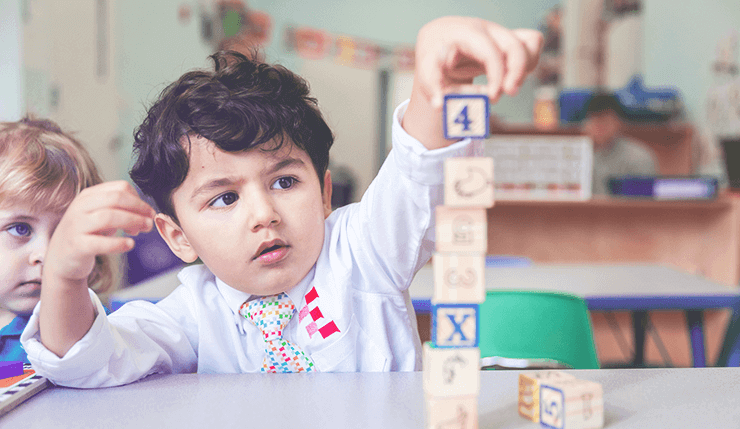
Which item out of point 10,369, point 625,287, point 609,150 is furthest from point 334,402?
point 609,150

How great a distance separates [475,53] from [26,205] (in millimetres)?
522

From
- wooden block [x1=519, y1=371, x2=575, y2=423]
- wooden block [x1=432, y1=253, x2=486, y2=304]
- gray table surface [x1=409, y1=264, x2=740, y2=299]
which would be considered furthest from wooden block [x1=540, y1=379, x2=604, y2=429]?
gray table surface [x1=409, y1=264, x2=740, y2=299]

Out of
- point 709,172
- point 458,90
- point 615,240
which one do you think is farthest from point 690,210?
point 458,90

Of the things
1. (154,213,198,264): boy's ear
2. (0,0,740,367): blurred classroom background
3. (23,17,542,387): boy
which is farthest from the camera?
(0,0,740,367): blurred classroom background

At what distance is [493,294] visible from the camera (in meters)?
1.17

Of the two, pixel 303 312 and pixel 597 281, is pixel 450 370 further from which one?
pixel 597 281

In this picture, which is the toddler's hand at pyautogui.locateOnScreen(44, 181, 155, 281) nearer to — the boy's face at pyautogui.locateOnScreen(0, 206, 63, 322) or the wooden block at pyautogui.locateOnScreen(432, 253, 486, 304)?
the boy's face at pyautogui.locateOnScreen(0, 206, 63, 322)

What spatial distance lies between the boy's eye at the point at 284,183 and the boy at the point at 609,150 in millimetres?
3425

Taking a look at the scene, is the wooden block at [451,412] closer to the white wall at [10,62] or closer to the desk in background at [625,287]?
the white wall at [10,62]

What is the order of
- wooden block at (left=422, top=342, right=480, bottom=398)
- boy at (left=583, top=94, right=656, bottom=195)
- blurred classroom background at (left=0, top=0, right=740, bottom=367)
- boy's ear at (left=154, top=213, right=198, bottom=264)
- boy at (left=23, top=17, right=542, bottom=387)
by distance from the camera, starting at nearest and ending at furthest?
1. wooden block at (left=422, top=342, right=480, bottom=398)
2. boy at (left=23, top=17, right=542, bottom=387)
3. boy's ear at (left=154, top=213, right=198, bottom=264)
4. blurred classroom background at (left=0, top=0, right=740, bottom=367)
5. boy at (left=583, top=94, right=656, bottom=195)

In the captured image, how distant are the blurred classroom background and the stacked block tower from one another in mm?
308

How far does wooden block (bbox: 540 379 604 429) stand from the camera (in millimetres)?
467

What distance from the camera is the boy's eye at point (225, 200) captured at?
631 mm

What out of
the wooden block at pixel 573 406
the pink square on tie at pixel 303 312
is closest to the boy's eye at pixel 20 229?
the pink square on tie at pixel 303 312
